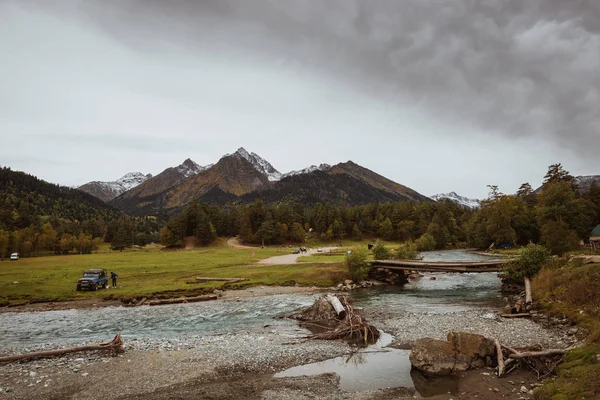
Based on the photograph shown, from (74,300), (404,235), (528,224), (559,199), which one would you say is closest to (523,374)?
(74,300)

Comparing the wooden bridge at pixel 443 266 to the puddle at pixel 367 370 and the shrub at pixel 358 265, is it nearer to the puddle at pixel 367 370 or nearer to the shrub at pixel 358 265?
the shrub at pixel 358 265

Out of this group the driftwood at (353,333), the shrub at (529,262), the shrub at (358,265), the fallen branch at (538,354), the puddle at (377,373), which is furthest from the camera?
the shrub at (358,265)

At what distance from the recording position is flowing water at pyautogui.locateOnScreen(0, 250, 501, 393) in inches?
780

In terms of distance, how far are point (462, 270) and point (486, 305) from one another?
62.8 ft

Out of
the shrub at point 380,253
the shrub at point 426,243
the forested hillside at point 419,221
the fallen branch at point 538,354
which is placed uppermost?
the forested hillside at point 419,221

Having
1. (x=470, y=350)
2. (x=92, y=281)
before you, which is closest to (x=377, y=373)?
(x=470, y=350)

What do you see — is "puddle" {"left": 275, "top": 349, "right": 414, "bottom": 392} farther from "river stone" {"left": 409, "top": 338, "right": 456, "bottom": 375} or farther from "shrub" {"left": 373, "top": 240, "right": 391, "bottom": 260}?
"shrub" {"left": 373, "top": 240, "right": 391, "bottom": 260}

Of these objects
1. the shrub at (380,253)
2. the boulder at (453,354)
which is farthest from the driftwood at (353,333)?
the shrub at (380,253)

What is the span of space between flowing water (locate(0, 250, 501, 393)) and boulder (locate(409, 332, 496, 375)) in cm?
108

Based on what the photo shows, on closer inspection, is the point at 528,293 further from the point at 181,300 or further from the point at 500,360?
the point at 181,300

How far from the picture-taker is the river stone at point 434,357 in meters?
18.5

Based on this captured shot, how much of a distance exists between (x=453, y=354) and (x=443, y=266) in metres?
41.7

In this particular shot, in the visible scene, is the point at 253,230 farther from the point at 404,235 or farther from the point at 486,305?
the point at 486,305

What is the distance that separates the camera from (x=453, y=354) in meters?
18.7
